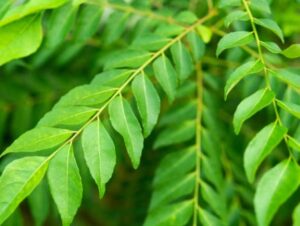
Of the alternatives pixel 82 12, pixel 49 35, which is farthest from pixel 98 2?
pixel 49 35

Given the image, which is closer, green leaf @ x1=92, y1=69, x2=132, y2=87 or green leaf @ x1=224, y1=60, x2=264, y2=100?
green leaf @ x1=224, y1=60, x2=264, y2=100

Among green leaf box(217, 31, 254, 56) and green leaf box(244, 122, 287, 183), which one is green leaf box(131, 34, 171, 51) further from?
green leaf box(244, 122, 287, 183)

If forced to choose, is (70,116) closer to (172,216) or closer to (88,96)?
(88,96)

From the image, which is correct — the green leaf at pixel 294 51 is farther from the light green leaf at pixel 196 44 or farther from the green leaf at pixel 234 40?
the light green leaf at pixel 196 44

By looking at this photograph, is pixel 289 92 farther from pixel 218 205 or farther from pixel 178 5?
pixel 178 5

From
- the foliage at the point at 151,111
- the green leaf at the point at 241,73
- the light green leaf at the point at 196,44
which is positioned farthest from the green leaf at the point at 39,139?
the light green leaf at the point at 196,44

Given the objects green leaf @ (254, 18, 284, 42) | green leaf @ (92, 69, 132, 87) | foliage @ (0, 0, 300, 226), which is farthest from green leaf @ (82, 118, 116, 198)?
green leaf @ (254, 18, 284, 42)

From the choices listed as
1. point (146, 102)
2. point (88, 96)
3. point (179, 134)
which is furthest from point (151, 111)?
point (179, 134)
